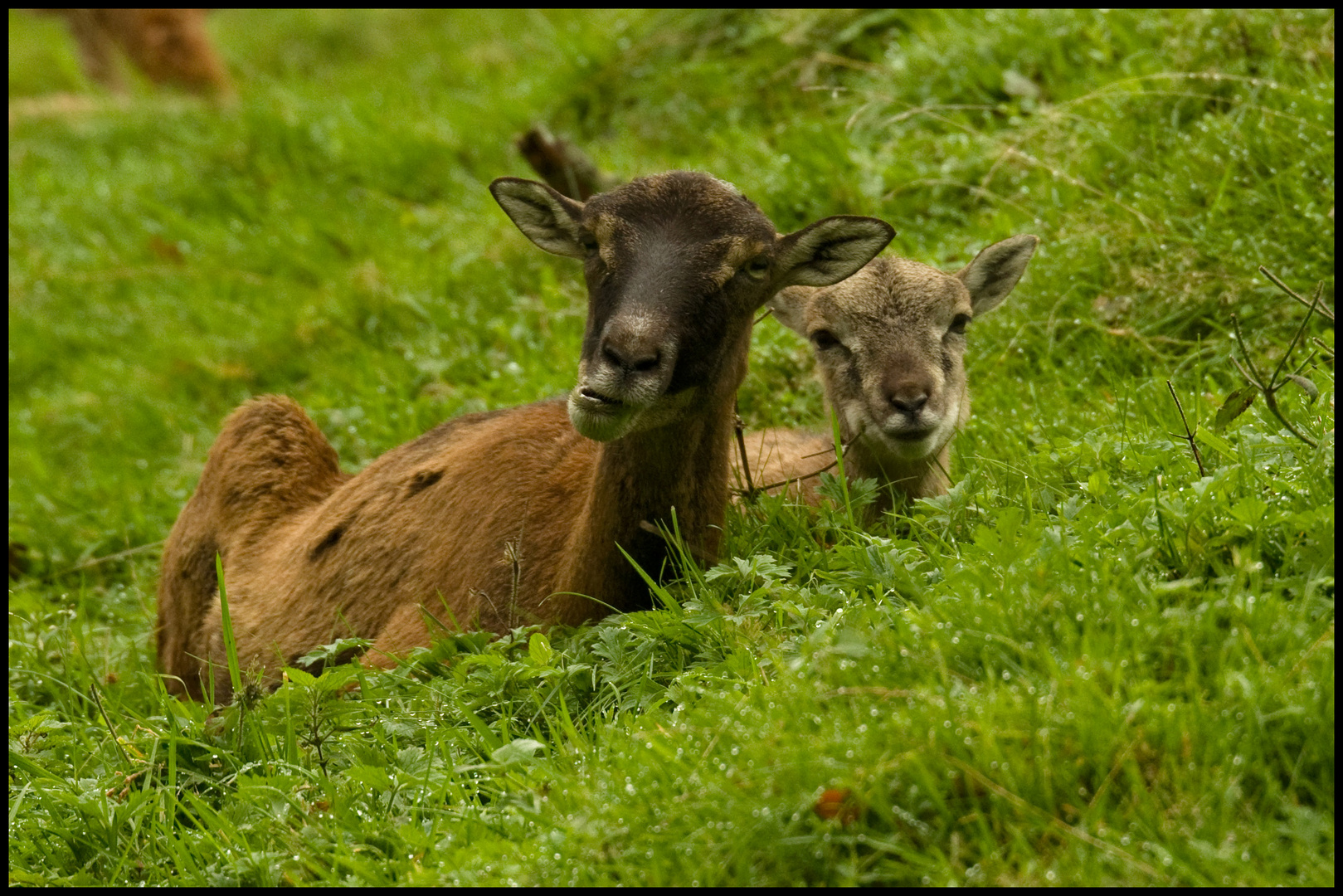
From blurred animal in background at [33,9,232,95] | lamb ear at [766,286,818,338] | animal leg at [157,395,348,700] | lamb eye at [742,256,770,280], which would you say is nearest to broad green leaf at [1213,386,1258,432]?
lamb eye at [742,256,770,280]

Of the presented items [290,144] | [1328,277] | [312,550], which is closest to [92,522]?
[312,550]

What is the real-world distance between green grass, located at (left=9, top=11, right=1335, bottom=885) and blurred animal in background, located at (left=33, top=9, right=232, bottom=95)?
143 inches

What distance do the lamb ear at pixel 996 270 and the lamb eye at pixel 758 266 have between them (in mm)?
1391

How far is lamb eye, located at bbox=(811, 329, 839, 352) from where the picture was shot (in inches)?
226

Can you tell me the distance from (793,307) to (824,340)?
35cm

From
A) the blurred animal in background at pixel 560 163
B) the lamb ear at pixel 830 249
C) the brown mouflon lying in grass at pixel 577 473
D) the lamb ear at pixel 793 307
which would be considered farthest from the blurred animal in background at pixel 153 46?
the lamb ear at pixel 830 249

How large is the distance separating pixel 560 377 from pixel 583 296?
784 mm

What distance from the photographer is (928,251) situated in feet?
22.8

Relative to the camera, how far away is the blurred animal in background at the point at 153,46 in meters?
16.1

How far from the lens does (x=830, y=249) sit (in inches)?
191

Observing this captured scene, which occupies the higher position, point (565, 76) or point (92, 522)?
point (565, 76)

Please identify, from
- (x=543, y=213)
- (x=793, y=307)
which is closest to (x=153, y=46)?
(x=793, y=307)

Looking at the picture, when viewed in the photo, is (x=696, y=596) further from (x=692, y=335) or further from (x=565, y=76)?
(x=565, y=76)

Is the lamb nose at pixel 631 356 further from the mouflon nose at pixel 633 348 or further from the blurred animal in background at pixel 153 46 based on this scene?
the blurred animal in background at pixel 153 46
